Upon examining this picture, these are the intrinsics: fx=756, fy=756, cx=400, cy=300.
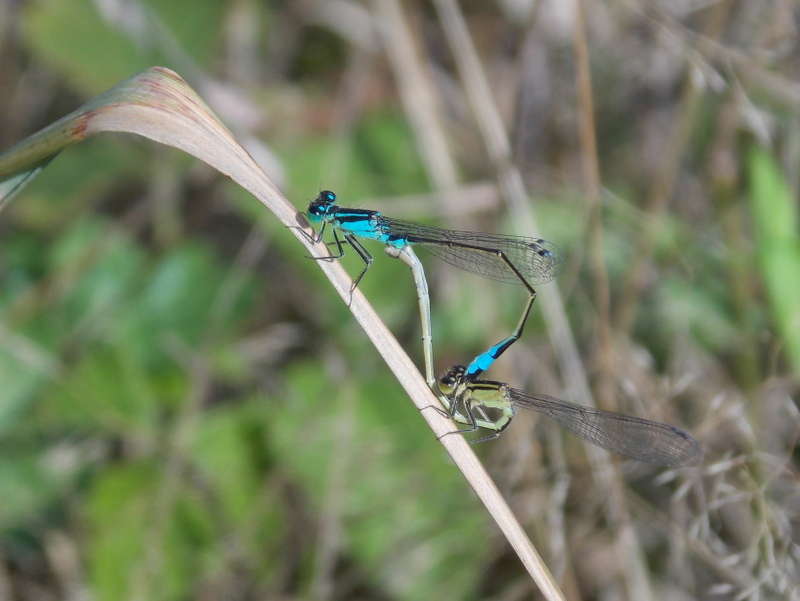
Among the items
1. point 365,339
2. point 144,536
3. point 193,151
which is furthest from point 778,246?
point 144,536

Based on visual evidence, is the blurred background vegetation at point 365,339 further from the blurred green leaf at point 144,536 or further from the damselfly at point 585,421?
the damselfly at point 585,421

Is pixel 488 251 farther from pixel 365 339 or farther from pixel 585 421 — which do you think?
pixel 365 339

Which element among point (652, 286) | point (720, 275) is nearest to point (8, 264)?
point (652, 286)

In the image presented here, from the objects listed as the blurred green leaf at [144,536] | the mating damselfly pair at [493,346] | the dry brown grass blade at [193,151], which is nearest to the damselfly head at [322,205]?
the mating damselfly pair at [493,346]

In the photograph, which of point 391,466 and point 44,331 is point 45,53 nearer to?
point 44,331

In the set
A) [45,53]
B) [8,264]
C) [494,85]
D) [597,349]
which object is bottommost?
[597,349]

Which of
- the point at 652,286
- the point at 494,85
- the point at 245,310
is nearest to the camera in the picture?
the point at 245,310
